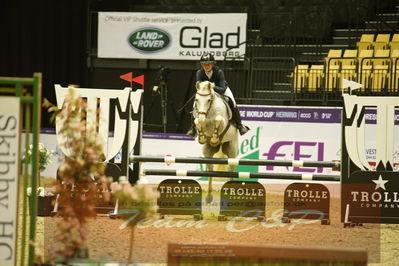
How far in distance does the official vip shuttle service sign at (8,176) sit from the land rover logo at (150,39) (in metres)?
11.0

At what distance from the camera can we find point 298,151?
39.9ft

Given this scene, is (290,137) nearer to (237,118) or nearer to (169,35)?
(237,118)

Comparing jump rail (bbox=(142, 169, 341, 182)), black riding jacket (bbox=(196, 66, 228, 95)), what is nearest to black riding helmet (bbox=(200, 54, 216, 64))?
black riding jacket (bbox=(196, 66, 228, 95))

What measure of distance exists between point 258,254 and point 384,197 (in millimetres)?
4992

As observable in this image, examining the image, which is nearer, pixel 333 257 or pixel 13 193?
pixel 333 257

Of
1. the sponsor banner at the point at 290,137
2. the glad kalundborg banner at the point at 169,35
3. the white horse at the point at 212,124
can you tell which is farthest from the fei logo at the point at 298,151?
the glad kalundborg banner at the point at 169,35

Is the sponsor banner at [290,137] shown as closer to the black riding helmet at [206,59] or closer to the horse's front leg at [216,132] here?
the horse's front leg at [216,132]

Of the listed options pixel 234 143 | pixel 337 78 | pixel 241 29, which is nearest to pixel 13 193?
pixel 234 143

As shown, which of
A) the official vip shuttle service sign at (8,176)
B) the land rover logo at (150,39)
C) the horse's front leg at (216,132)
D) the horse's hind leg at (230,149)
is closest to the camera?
the official vip shuttle service sign at (8,176)

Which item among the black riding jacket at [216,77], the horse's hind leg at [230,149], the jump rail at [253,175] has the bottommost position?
the jump rail at [253,175]

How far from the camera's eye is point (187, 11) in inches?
607

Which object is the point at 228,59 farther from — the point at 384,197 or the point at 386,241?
the point at 386,241

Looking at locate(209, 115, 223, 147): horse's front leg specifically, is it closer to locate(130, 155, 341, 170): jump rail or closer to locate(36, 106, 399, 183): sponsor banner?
locate(130, 155, 341, 170): jump rail

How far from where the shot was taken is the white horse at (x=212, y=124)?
888cm
